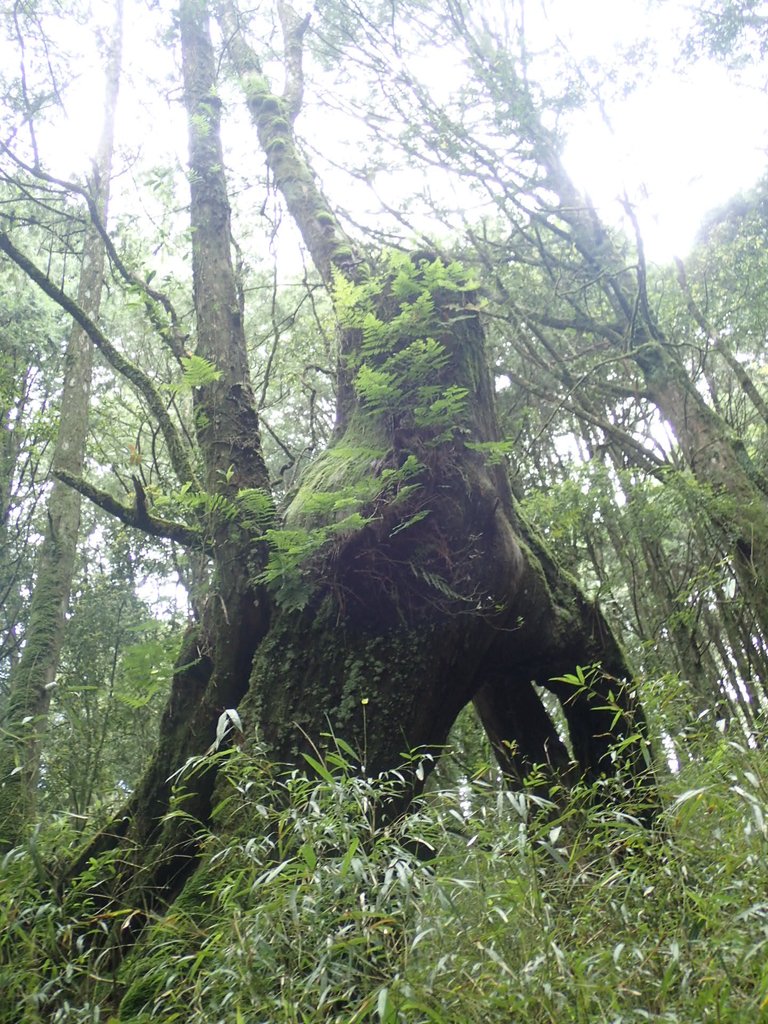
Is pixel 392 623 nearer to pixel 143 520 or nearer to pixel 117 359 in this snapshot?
pixel 143 520

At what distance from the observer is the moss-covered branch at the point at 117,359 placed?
472cm

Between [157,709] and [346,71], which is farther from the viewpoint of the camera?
[346,71]

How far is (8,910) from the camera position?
220cm

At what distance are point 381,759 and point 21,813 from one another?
1656 millimetres

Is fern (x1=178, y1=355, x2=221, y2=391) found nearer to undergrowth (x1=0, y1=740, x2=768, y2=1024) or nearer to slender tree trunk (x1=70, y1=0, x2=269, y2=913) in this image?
slender tree trunk (x1=70, y1=0, x2=269, y2=913)

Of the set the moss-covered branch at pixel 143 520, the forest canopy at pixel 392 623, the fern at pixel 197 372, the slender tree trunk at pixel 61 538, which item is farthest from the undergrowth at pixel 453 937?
the slender tree trunk at pixel 61 538

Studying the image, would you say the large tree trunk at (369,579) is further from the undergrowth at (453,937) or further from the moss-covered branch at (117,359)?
the undergrowth at (453,937)

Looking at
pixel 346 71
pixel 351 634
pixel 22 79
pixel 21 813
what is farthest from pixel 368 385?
pixel 346 71

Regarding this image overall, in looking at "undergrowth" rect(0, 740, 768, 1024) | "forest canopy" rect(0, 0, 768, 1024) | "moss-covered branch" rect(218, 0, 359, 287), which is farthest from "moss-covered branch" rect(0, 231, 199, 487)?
"undergrowth" rect(0, 740, 768, 1024)

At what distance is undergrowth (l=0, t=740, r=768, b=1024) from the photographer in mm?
1722

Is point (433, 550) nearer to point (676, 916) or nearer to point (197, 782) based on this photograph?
point (197, 782)

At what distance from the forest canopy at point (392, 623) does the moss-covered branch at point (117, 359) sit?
22mm

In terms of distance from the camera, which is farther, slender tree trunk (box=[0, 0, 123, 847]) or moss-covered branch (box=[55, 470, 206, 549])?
slender tree trunk (box=[0, 0, 123, 847])

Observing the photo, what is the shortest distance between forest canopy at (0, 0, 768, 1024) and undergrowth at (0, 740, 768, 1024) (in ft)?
0.05
